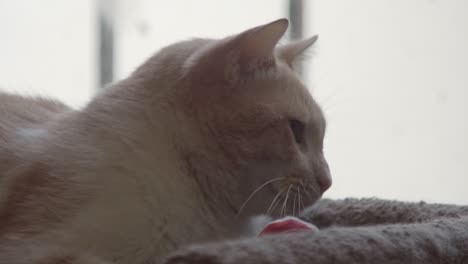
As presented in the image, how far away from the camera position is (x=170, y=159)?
950 millimetres

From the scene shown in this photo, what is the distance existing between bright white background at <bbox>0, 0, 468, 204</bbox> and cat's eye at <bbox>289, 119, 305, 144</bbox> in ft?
2.20

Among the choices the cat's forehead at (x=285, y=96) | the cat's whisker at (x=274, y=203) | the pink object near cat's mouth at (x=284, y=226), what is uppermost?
the cat's forehead at (x=285, y=96)

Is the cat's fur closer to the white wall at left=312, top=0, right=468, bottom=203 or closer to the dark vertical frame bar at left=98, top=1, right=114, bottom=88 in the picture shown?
the white wall at left=312, top=0, right=468, bottom=203

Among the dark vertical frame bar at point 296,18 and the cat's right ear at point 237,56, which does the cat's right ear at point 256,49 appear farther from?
the dark vertical frame bar at point 296,18

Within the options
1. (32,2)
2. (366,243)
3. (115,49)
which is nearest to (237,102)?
(366,243)

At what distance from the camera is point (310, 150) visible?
1.02 metres

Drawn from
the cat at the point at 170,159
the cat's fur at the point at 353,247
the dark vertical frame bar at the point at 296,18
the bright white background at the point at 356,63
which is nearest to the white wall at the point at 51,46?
the bright white background at the point at 356,63

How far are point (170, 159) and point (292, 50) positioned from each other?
344mm

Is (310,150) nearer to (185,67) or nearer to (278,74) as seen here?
(278,74)

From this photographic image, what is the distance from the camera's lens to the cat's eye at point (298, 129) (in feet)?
3.29

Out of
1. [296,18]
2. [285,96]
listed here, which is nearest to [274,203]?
[285,96]

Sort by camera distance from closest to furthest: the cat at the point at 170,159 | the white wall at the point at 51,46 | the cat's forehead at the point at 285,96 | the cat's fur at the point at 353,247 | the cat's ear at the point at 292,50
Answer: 1. the cat's fur at the point at 353,247
2. the cat at the point at 170,159
3. the cat's forehead at the point at 285,96
4. the cat's ear at the point at 292,50
5. the white wall at the point at 51,46

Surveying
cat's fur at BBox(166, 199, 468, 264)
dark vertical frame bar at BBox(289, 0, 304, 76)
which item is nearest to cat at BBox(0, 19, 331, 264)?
cat's fur at BBox(166, 199, 468, 264)

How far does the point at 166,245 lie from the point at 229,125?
195mm
